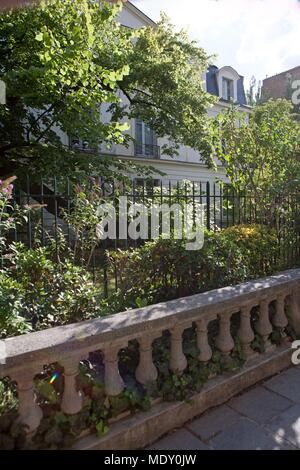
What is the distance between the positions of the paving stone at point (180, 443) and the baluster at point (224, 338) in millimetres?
703

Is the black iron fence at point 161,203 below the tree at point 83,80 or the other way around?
below

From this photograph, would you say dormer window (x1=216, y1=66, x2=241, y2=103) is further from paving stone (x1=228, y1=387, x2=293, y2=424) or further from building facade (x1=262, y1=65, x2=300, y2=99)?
paving stone (x1=228, y1=387, x2=293, y2=424)

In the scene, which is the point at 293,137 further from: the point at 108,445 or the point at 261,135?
the point at 108,445

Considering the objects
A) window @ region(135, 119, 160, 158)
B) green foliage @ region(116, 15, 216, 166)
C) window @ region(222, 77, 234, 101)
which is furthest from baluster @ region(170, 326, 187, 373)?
window @ region(222, 77, 234, 101)

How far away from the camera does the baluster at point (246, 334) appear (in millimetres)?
2799

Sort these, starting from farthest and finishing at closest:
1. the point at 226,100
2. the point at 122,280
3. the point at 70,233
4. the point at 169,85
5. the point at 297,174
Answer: the point at 226,100, the point at 169,85, the point at 297,174, the point at 70,233, the point at 122,280

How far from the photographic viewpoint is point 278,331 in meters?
3.14

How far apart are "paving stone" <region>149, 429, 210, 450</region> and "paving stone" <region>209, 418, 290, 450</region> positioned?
88mm

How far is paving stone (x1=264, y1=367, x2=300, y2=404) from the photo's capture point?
8.51 ft

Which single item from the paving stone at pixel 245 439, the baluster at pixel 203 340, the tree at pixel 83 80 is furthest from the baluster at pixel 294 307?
the tree at pixel 83 80

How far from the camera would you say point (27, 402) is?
1754 mm

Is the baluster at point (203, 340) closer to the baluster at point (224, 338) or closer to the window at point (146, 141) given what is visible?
the baluster at point (224, 338)

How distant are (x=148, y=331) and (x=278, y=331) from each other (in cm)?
159
